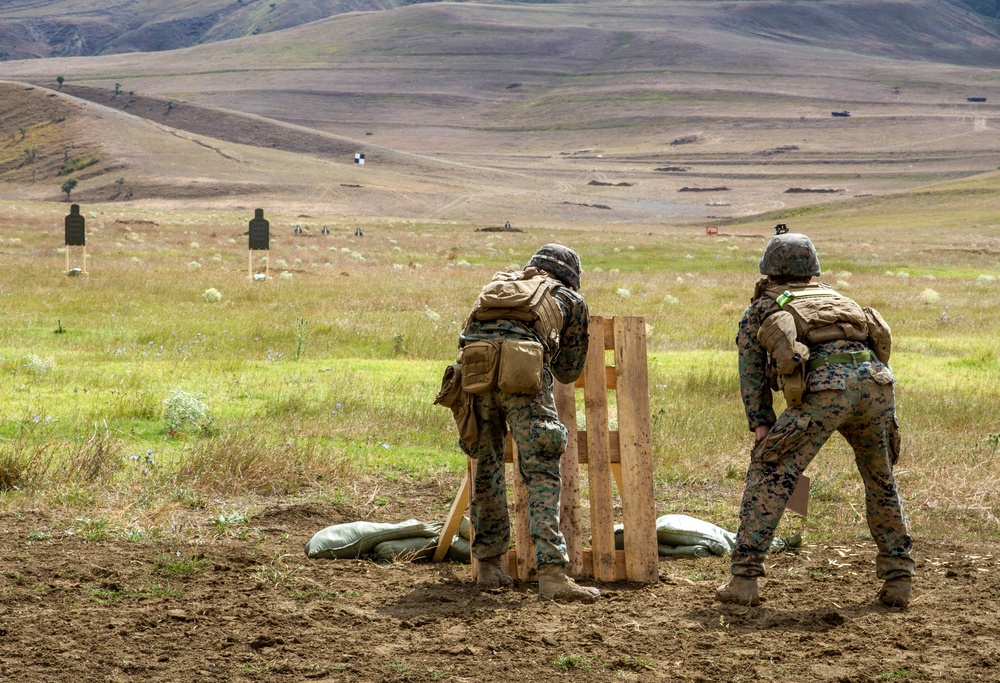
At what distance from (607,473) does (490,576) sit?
990 mm

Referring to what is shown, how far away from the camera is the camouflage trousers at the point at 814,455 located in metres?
6.35

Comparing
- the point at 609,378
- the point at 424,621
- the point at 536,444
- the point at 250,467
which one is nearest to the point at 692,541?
the point at 609,378

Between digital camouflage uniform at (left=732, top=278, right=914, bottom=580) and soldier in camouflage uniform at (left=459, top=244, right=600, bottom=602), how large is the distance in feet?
3.33

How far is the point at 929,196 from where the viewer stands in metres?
102

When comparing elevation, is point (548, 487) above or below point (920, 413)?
above

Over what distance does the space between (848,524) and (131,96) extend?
172585 mm

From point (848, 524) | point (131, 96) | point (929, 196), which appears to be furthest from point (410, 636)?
point (131, 96)

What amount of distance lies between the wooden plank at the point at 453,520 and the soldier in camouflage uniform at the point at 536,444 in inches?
7.0

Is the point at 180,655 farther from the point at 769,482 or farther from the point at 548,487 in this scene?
the point at 769,482

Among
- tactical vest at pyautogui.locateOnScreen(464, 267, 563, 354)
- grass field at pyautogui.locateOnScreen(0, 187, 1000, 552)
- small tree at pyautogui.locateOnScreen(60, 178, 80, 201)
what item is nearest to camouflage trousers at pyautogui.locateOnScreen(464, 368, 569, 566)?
tactical vest at pyautogui.locateOnScreen(464, 267, 563, 354)

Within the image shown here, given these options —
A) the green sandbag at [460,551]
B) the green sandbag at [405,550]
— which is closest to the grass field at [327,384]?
the green sandbag at [405,550]

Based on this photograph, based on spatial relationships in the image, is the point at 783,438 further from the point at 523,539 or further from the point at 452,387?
the point at 452,387

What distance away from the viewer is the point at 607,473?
7051mm

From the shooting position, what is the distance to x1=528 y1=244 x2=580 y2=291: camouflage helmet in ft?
22.6
